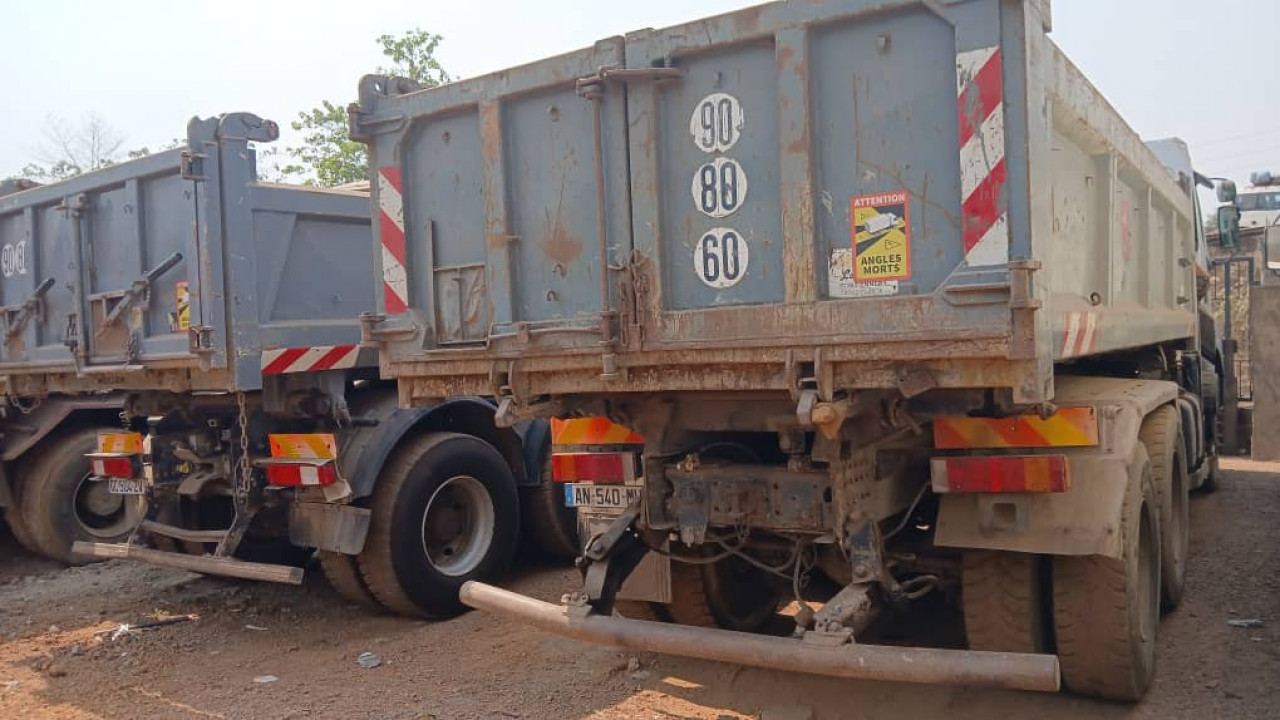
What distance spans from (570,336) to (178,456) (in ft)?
11.5

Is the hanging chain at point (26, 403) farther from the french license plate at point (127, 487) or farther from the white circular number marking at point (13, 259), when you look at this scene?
the french license plate at point (127, 487)

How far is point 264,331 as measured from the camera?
5812 mm

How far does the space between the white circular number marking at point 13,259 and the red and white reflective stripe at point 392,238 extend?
421cm

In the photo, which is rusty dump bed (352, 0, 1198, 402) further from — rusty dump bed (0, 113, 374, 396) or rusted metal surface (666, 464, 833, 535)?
rusty dump bed (0, 113, 374, 396)

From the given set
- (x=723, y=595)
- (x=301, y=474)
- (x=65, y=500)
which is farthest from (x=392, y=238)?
(x=65, y=500)

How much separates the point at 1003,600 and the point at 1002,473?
1.90 feet

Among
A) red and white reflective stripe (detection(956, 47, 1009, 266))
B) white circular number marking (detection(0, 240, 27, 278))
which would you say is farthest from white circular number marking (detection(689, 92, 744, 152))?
white circular number marking (detection(0, 240, 27, 278))

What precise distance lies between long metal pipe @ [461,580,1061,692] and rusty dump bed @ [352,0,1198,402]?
84 cm

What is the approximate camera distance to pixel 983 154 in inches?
119

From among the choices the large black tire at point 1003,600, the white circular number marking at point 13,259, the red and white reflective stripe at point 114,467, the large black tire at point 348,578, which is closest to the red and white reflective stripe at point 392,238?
the large black tire at point 348,578

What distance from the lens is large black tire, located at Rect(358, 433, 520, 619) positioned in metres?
5.80

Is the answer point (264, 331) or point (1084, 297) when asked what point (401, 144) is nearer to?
point (264, 331)

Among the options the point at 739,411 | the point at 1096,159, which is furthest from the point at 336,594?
the point at 1096,159

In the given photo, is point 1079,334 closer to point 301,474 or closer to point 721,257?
point 721,257
